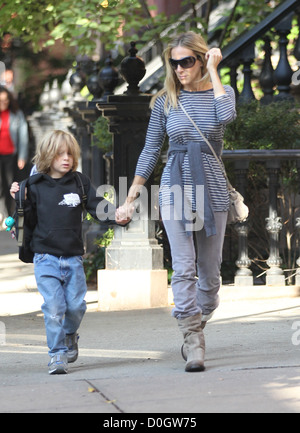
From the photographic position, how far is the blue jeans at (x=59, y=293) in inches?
217

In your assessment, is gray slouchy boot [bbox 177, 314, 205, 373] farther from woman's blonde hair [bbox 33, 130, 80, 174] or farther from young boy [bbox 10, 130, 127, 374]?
woman's blonde hair [bbox 33, 130, 80, 174]

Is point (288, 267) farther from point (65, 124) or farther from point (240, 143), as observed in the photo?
point (65, 124)

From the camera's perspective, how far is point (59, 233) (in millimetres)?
5594

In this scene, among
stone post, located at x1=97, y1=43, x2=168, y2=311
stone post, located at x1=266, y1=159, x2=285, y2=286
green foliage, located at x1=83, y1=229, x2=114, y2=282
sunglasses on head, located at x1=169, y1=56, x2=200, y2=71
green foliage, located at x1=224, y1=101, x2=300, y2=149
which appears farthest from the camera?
green foliage, located at x1=83, y1=229, x2=114, y2=282

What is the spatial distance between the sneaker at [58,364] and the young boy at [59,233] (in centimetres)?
1

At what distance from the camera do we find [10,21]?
39.7ft

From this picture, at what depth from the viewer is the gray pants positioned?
18.0 feet

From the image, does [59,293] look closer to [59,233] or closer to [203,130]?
[59,233]

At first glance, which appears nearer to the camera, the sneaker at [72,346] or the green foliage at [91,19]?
the sneaker at [72,346]

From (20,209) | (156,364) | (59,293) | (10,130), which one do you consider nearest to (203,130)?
(20,209)

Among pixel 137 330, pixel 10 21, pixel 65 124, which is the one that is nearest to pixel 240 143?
pixel 137 330

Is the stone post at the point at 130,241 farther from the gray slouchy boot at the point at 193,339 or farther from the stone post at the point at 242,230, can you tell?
the gray slouchy boot at the point at 193,339

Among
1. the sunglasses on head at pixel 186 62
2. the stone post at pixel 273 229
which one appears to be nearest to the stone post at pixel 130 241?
the stone post at pixel 273 229

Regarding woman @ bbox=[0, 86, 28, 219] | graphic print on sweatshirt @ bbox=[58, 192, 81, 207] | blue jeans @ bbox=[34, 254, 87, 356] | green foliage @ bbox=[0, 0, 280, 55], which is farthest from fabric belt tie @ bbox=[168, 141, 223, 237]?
woman @ bbox=[0, 86, 28, 219]
